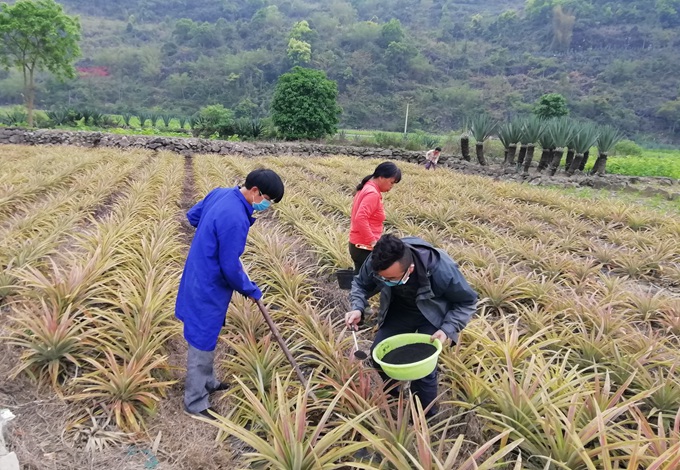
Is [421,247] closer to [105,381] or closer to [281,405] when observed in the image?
[281,405]

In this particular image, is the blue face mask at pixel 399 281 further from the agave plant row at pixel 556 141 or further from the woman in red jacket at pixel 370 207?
the agave plant row at pixel 556 141

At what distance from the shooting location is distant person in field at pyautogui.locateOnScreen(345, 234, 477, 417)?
79.0 inches

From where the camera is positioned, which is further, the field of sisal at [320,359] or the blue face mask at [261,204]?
the blue face mask at [261,204]

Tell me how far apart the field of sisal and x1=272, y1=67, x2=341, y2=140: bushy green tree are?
52.6 ft

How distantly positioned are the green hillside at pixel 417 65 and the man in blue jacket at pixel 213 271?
44.5 m

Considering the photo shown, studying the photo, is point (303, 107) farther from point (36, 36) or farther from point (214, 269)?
point (214, 269)

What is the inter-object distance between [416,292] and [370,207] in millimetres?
1555

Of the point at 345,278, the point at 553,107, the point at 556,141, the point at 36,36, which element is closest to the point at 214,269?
the point at 345,278

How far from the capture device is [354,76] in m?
58.9

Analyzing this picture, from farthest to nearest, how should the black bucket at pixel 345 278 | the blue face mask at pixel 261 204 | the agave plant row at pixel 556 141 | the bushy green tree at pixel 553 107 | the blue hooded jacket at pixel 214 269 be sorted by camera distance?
1. the bushy green tree at pixel 553 107
2. the agave plant row at pixel 556 141
3. the black bucket at pixel 345 278
4. the blue face mask at pixel 261 204
5. the blue hooded jacket at pixel 214 269

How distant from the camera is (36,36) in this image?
2195 cm

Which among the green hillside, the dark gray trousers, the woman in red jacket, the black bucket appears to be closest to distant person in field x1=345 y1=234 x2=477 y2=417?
the dark gray trousers

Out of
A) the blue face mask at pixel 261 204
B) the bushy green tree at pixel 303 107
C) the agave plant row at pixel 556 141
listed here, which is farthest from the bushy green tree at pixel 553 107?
the blue face mask at pixel 261 204

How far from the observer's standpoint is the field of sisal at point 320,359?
198 cm
